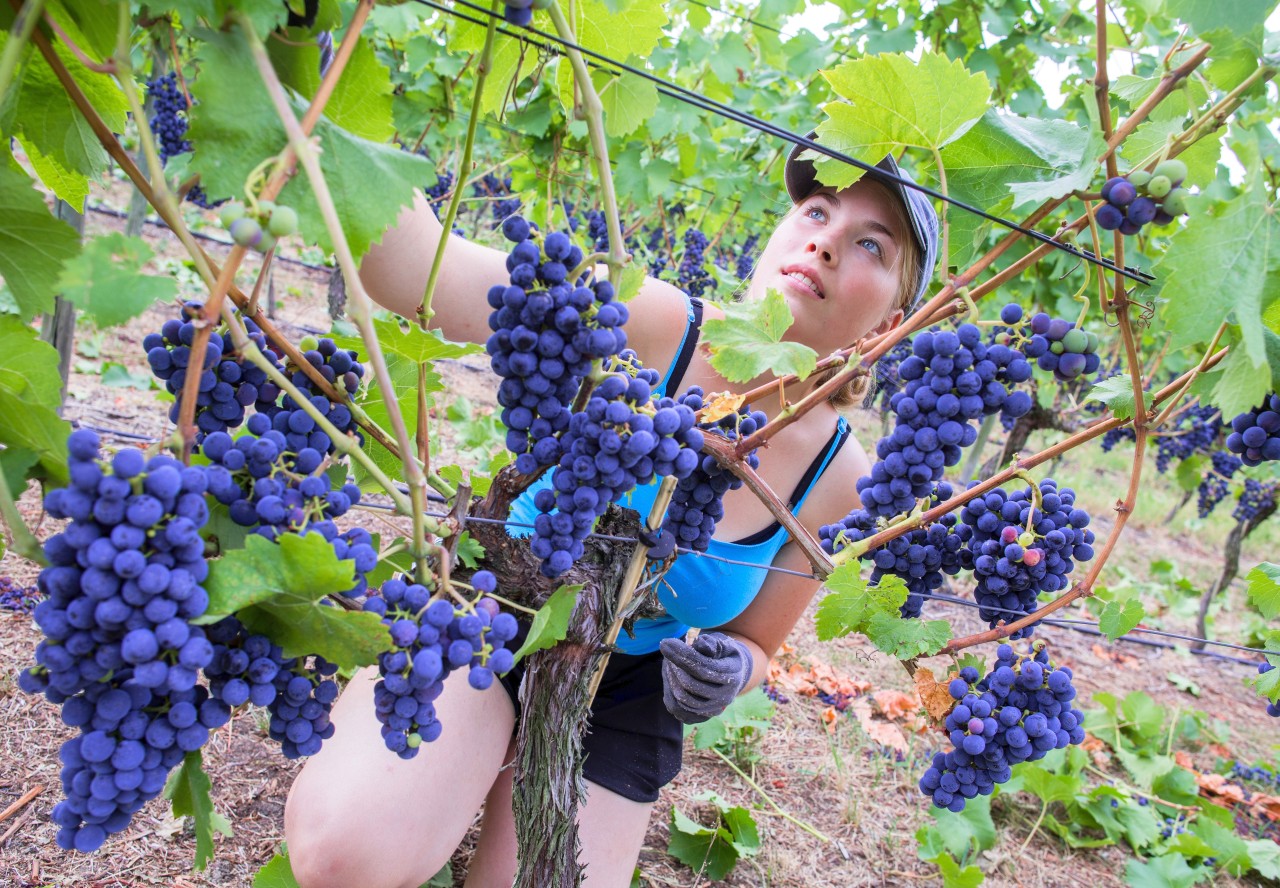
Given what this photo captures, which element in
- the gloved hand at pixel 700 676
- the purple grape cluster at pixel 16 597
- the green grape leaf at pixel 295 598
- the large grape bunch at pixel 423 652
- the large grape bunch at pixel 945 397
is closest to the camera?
the green grape leaf at pixel 295 598

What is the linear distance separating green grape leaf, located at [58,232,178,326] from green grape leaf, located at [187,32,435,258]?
0.10 meters

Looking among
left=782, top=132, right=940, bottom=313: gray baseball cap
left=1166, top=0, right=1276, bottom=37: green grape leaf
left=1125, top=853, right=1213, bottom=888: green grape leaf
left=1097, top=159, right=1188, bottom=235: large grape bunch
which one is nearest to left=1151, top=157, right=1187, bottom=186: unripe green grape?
left=1097, top=159, right=1188, bottom=235: large grape bunch

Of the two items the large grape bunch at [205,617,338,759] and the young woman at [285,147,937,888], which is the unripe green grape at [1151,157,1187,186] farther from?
the large grape bunch at [205,617,338,759]

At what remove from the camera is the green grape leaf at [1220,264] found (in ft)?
3.20

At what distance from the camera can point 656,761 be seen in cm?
229

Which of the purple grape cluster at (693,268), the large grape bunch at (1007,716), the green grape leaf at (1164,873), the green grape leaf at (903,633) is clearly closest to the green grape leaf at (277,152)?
the green grape leaf at (903,633)

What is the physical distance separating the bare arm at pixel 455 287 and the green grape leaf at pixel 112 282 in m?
0.57

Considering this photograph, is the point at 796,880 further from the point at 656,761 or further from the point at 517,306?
the point at 517,306

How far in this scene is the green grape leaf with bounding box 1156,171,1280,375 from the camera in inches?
38.4

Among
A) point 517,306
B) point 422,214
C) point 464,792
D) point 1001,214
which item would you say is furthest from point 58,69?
point 464,792

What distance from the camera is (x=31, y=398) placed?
0.82 meters

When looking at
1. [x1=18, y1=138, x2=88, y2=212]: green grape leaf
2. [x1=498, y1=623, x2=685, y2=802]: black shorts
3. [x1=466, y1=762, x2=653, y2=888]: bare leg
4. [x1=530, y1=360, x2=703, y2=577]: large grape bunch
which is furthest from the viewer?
[x1=498, y1=623, x2=685, y2=802]: black shorts

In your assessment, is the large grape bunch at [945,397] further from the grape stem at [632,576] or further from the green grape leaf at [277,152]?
the green grape leaf at [277,152]

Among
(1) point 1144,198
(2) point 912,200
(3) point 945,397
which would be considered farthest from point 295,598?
(2) point 912,200
